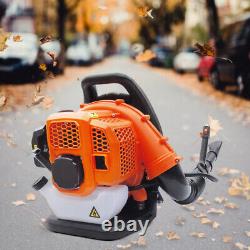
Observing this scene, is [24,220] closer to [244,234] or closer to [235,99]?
[244,234]

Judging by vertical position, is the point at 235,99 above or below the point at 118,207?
below

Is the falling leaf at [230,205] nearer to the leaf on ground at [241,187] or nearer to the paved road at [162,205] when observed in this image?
the paved road at [162,205]

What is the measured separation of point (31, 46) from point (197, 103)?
7.54m

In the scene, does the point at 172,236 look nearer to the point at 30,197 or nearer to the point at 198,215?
the point at 198,215

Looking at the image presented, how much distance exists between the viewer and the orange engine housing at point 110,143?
2.59 meters

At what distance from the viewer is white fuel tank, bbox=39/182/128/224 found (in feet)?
9.08

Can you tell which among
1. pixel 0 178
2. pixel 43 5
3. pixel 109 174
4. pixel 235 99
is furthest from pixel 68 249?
pixel 43 5

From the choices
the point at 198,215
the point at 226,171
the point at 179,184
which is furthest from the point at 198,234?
the point at 226,171

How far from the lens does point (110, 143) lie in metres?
2.55

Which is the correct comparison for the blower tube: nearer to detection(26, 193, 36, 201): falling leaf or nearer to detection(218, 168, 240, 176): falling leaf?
detection(26, 193, 36, 201): falling leaf

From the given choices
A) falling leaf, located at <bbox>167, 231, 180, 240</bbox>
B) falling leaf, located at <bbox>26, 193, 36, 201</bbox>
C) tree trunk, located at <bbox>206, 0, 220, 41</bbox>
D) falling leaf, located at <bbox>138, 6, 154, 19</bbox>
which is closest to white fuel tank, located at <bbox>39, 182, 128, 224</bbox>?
falling leaf, located at <bbox>167, 231, 180, 240</bbox>

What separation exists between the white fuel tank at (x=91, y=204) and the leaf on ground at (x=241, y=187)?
88.9 inches

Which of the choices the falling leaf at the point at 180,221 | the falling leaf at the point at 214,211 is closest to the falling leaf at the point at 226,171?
the falling leaf at the point at 214,211

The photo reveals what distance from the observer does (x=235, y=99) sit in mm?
13312
